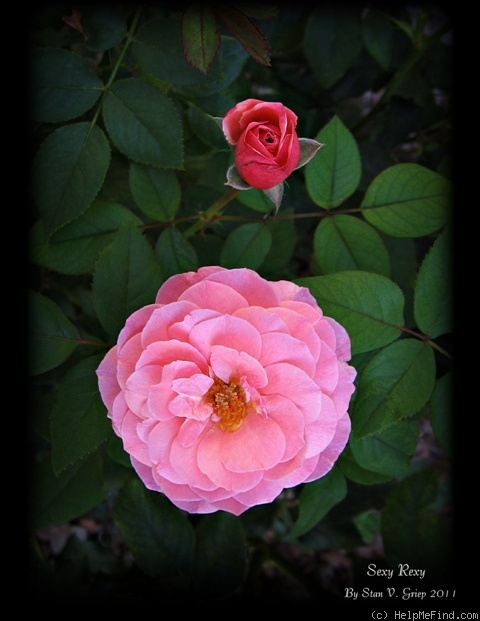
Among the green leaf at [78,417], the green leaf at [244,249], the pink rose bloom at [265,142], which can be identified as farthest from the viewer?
the green leaf at [244,249]

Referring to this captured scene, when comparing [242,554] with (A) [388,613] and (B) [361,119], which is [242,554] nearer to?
(A) [388,613]

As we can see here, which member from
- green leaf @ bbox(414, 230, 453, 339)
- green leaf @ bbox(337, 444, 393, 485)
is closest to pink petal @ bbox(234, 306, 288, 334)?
green leaf @ bbox(414, 230, 453, 339)

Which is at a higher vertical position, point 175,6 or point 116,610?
point 175,6

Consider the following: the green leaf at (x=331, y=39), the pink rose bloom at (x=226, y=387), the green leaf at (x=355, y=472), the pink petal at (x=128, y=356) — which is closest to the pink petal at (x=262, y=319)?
the pink rose bloom at (x=226, y=387)

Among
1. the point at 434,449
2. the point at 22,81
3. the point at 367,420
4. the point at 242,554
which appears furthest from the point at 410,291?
the point at 434,449

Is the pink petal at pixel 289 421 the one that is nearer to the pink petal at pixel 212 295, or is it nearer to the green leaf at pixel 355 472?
the pink petal at pixel 212 295
